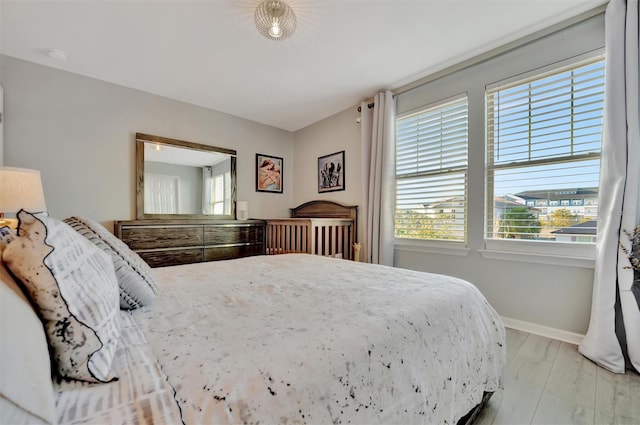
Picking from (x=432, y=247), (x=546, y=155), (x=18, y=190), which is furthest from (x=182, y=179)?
(x=546, y=155)

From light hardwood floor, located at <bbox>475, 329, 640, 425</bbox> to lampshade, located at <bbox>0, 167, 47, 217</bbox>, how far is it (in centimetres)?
294

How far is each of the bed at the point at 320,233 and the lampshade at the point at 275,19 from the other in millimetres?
1814

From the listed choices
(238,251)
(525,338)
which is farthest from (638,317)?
(238,251)

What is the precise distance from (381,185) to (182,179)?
2.53 m

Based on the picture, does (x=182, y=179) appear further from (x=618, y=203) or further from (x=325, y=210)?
(x=618, y=203)

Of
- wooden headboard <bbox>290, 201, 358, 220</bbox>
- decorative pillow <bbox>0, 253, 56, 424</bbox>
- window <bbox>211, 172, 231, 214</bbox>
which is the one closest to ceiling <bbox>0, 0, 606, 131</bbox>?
window <bbox>211, 172, 231, 214</bbox>

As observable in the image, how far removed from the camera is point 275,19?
6.10 ft

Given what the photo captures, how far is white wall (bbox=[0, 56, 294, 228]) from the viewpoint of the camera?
2516 millimetres

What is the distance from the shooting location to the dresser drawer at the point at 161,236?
115 inches

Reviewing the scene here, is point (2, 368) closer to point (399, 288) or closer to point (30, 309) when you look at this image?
point (30, 309)

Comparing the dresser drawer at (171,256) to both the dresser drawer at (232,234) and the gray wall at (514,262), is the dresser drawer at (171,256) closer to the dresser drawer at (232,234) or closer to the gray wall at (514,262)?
the dresser drawer at (232,234)

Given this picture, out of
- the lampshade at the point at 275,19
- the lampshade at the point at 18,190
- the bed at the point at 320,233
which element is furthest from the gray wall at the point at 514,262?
the lampshade at the point at 18,190

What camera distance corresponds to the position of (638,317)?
1.71 meters

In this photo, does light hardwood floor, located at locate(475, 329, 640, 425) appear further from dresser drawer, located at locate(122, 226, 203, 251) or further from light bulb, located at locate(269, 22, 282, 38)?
dresser drawer, located at locate(122, 226, 203, 251)
